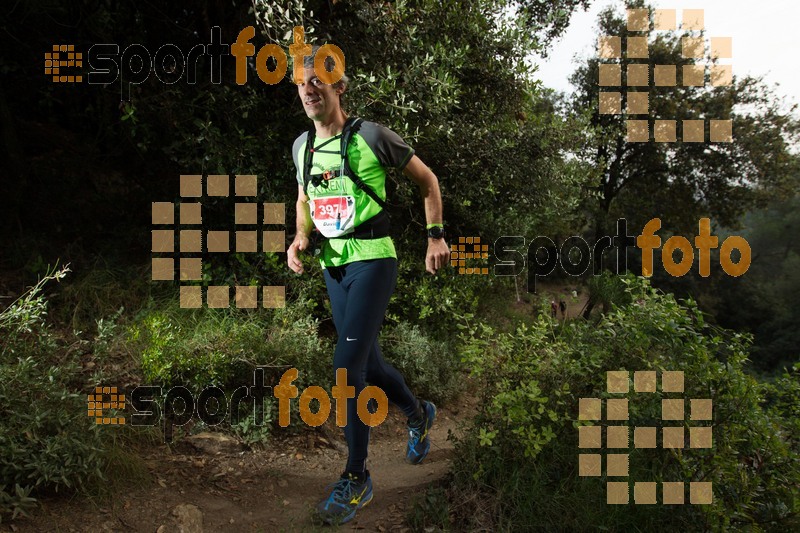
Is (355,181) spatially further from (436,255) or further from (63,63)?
(63,63)

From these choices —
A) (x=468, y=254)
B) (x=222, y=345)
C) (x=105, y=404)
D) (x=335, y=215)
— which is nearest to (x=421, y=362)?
(x=468, y=254)

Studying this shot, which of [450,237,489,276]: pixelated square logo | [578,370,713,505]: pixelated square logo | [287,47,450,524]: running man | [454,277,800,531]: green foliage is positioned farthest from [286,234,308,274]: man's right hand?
[450,237,489,276]: pixelated square logo

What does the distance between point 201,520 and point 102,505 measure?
0.65 metres

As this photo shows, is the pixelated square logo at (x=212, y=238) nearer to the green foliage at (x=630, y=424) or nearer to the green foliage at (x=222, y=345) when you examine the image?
the green foliage at (x=222, y=345)

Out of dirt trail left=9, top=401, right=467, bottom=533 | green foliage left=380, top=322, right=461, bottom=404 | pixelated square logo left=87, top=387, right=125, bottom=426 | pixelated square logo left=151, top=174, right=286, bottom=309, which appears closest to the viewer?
dirt trail left=9, top=401, right=467, bottom=533

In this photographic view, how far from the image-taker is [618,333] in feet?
14.0

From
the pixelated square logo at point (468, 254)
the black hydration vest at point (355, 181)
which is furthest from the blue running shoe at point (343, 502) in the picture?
the pixelated square logo at point (468, 254)

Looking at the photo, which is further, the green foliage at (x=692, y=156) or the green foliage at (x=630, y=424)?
the green foliage at (x=692, y=156)

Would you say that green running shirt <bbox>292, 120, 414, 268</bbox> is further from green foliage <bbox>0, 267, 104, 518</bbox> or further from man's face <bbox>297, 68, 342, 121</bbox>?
green foliage <bbox>0, 267, 104, 518</bbox>

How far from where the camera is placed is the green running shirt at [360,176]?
12.0 ft

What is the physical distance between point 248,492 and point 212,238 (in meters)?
3.18

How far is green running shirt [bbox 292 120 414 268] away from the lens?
3658mm

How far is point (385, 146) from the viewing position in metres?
3.65

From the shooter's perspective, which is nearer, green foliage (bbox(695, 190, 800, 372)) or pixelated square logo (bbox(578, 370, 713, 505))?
pixelated square logo (bbox(578, 370, 713, 505))
